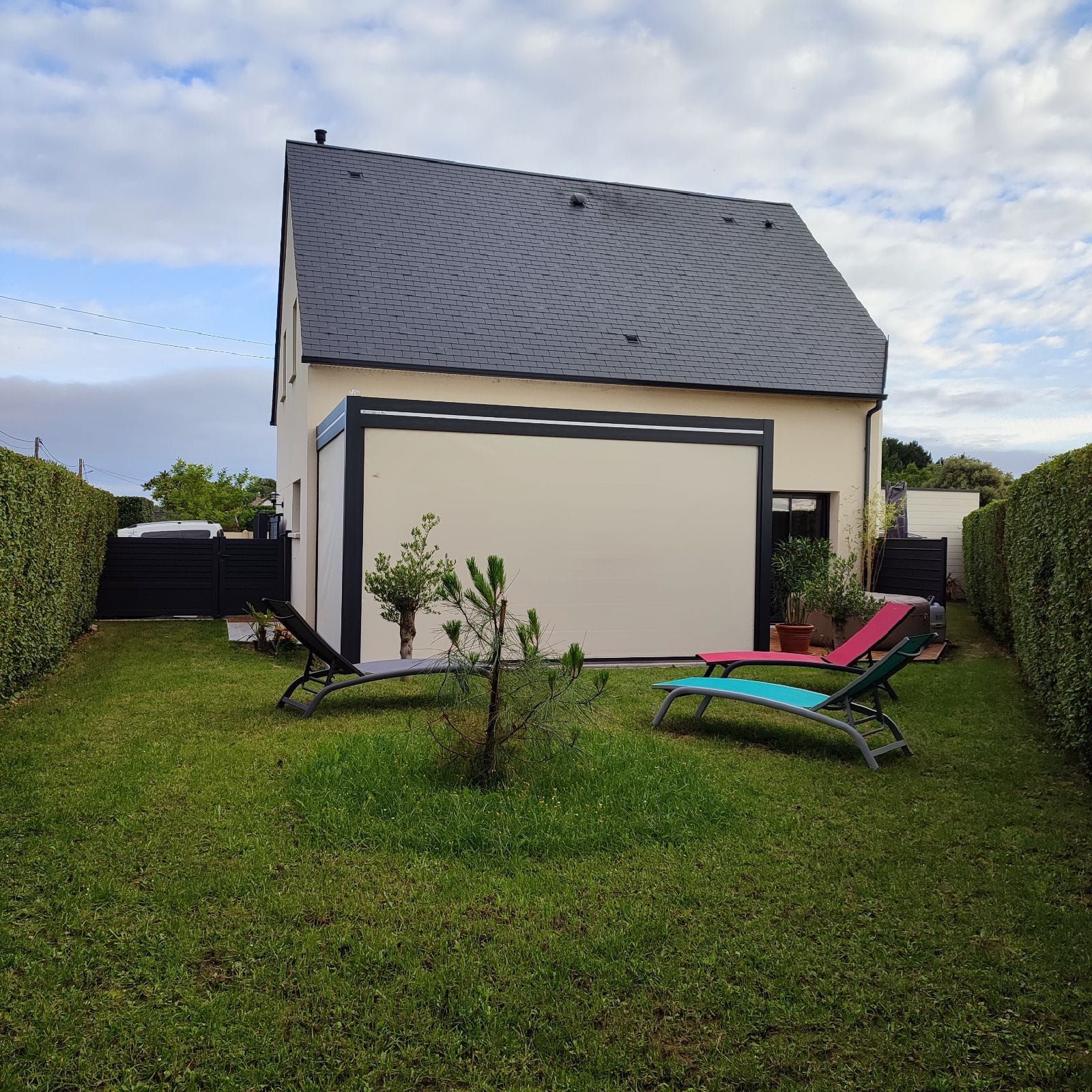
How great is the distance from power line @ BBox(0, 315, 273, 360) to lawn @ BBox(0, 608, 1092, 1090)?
2477 centimetres

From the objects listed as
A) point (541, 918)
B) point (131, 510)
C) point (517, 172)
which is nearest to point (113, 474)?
point (131, 510)

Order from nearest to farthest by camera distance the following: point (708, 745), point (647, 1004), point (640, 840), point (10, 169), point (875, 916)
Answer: point (647, 1004) → point (875, 916) → point (640, 840) → point (708, 745) → point (10, 169)

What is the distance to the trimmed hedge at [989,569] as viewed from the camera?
11.6m

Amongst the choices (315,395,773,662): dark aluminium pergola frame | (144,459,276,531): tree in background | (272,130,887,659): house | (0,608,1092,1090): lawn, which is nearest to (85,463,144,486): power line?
(144,459,276,531): tree in background

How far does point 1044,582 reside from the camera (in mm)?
7598

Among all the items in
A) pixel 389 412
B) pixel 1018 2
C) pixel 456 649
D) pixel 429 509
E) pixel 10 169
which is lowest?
pixel 456 649

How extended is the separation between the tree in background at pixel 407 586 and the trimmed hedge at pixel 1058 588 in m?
5.32

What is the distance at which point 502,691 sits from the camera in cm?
529

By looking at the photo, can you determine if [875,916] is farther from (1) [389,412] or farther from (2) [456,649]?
(1) [389,412]

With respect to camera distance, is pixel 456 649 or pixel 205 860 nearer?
pixel 205 860

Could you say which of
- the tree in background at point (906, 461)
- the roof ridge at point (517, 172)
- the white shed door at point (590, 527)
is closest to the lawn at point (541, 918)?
the white shed door at point (590, 527)

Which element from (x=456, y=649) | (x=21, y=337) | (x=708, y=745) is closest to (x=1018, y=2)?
(x=708, y=745)

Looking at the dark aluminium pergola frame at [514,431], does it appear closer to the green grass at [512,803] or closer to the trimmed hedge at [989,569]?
the trimmed hedge at [989,569]

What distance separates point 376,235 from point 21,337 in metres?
18.3
